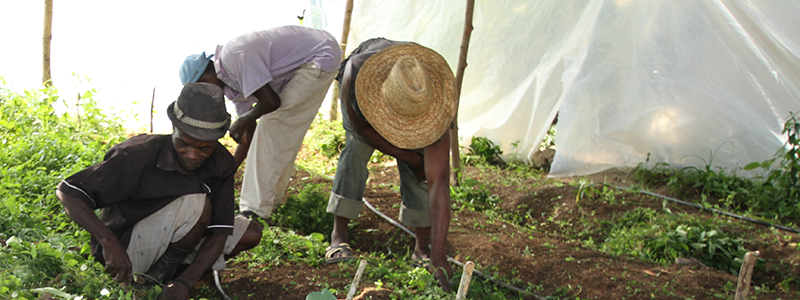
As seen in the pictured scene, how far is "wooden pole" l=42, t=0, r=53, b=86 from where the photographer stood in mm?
5495

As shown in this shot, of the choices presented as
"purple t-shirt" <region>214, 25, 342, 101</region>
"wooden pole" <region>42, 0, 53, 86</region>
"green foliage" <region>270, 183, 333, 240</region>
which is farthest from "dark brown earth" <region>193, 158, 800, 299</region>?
"wooden pole" <region>42, 0, 53, 86</region>

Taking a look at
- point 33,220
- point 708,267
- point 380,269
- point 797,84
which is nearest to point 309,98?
point 380,269

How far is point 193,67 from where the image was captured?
3521 mm

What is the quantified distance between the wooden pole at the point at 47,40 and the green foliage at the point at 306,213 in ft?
9.03

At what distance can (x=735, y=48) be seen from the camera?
4840mm

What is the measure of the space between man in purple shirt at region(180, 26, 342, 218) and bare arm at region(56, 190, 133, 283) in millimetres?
1290

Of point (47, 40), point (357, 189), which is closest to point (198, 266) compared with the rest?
point (357, 189)

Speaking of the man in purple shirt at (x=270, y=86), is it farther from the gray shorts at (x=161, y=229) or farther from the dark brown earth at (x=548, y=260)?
the gray shorts at (x=161, y=229)

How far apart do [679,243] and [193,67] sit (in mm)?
2998

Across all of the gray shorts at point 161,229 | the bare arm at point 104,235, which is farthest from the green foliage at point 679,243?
the bare arm at point 104,235

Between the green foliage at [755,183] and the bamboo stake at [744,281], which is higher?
the bamboo stake at [744,281]

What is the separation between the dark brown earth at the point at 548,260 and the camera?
2.92 meters

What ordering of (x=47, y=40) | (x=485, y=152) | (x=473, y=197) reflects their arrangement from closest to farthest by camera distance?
(x=473, y=197), (x=47, y=40), (x=485, y=152)

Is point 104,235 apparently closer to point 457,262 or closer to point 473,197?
point 457,262
